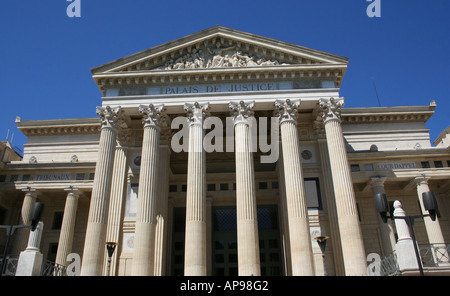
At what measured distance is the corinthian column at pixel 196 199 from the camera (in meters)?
20.4

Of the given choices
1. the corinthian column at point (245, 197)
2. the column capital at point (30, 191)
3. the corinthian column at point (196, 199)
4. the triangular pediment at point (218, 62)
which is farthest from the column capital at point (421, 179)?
the column capital at point (30, 191)

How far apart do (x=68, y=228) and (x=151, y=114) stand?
37.1 ft

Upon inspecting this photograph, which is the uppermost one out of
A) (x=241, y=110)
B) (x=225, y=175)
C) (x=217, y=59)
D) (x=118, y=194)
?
(x=217, y=59)

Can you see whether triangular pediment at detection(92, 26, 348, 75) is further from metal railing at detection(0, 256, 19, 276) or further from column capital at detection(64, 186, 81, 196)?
metal railing at detection(0, 256, 19, 276)

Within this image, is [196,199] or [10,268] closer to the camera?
[196,199]

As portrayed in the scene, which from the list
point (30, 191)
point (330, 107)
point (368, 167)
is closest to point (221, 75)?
point (330, 107)

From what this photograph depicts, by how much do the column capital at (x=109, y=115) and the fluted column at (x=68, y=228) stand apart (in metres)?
7.91

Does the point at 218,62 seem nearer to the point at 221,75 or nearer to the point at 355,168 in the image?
the point at 221,75

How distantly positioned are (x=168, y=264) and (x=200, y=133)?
32.7 ft

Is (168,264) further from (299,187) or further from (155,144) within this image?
(299,187)

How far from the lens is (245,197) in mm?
21672

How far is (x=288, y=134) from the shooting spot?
23.7m

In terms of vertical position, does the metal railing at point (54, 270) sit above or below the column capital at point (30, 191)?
below

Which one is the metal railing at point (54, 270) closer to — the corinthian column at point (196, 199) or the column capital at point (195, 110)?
the corinthian column at point (196, 199)
